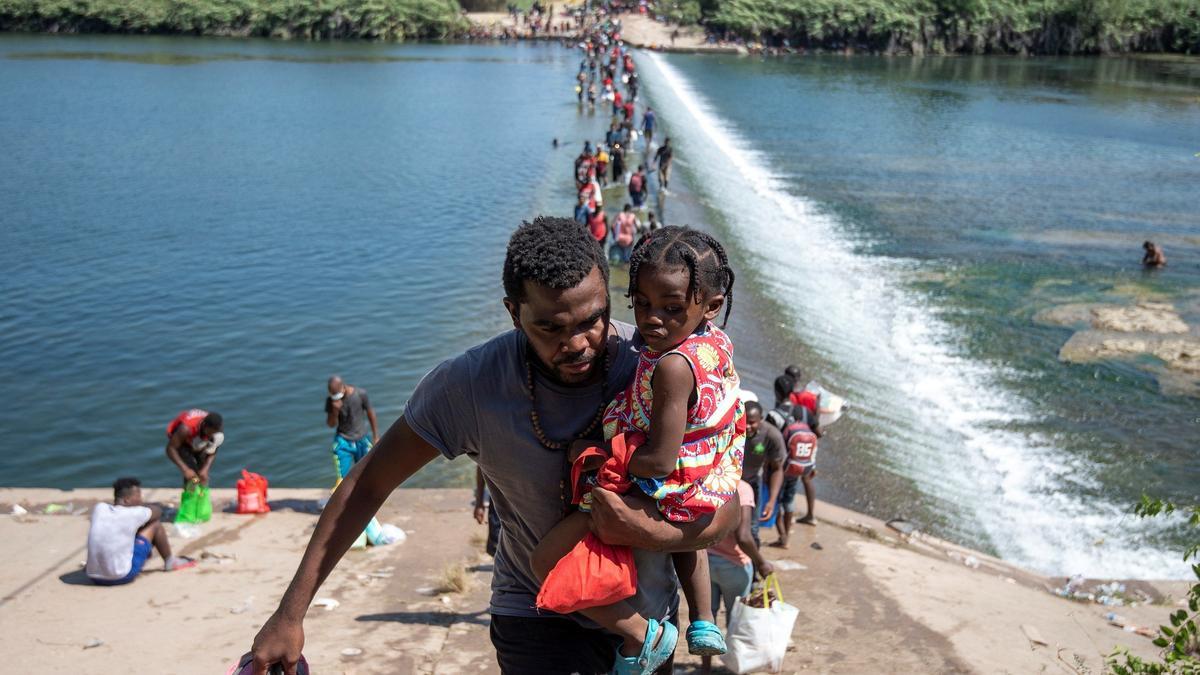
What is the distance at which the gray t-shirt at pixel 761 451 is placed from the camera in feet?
25.5

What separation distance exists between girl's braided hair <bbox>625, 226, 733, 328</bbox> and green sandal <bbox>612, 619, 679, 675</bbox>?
0.94m

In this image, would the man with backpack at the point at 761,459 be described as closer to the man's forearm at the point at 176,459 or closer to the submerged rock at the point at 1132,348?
the man's forearm at the point at 176,459

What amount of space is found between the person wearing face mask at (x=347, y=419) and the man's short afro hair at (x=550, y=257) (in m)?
7.53

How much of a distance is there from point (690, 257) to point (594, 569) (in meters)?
0.92

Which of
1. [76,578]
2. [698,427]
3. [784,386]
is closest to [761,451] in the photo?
[784,386]

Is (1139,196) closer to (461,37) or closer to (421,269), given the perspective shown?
(421,269)

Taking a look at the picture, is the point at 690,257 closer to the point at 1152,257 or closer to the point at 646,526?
the point at 646,526

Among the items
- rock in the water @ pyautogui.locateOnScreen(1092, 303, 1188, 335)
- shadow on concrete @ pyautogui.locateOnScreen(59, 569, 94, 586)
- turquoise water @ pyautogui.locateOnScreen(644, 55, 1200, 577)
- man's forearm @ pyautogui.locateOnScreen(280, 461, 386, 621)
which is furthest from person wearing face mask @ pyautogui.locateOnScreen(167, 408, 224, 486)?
rock in the water @ pyautogui.locateOnScreen(1092, 303, 1188, 335)

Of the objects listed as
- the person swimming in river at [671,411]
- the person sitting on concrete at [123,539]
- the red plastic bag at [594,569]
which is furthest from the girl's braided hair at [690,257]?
the person sitting on concrete at [123,539]

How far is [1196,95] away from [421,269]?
145 feet

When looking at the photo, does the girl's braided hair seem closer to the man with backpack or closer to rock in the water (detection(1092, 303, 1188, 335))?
the man with backpack

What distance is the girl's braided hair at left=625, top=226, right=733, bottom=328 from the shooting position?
310 centimetres

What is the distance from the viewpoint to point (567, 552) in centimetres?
296

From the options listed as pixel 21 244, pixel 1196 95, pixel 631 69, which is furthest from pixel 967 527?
pixel 1196 95
